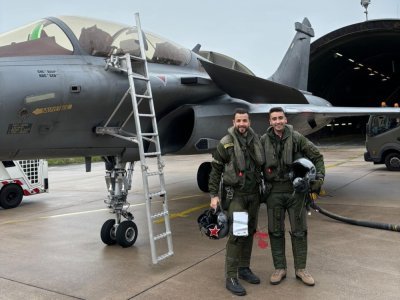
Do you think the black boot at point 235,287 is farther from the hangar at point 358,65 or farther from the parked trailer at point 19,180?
the hangar at point 358,65

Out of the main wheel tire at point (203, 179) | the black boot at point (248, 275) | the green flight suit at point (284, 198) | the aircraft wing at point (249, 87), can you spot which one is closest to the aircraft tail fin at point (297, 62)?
the main wheel tire at point (203, 179)

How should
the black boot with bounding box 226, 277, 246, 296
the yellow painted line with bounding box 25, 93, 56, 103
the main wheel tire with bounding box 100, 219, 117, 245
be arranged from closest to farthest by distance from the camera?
1. the black boot with bounding box 226, 277, 246, 296
2. the yellow painted line with bounding box 25, 93, 56, 103
3. the main wheel tire with bounding box 100, 219, 117, 245

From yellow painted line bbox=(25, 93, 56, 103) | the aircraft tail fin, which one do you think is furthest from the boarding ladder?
the aircraft tail fin

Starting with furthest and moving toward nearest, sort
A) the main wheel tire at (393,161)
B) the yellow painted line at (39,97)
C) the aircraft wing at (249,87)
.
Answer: the main wheel tire at (393,161)
the aircraft wing at (249,87)
the yellow painted line at (39,97)

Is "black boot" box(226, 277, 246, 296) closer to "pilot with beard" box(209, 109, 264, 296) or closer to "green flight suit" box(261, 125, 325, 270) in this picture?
"pilot with beard" box(209, 109, 264, 296)

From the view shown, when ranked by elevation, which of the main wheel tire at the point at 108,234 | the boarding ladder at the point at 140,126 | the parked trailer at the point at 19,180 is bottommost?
the main wheel tire at the point at 108,234

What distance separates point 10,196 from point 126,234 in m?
5.26

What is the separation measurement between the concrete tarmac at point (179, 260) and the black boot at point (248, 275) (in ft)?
0.26

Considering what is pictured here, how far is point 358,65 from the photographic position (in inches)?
1421

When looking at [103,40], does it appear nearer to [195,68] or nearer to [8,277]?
[195,68]

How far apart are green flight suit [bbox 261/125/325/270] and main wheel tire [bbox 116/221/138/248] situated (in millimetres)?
2095

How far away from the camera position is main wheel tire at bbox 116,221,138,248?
516 cm

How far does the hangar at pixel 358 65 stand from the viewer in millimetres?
24344

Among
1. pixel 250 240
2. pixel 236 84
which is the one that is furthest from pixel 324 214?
pixel 250 240
